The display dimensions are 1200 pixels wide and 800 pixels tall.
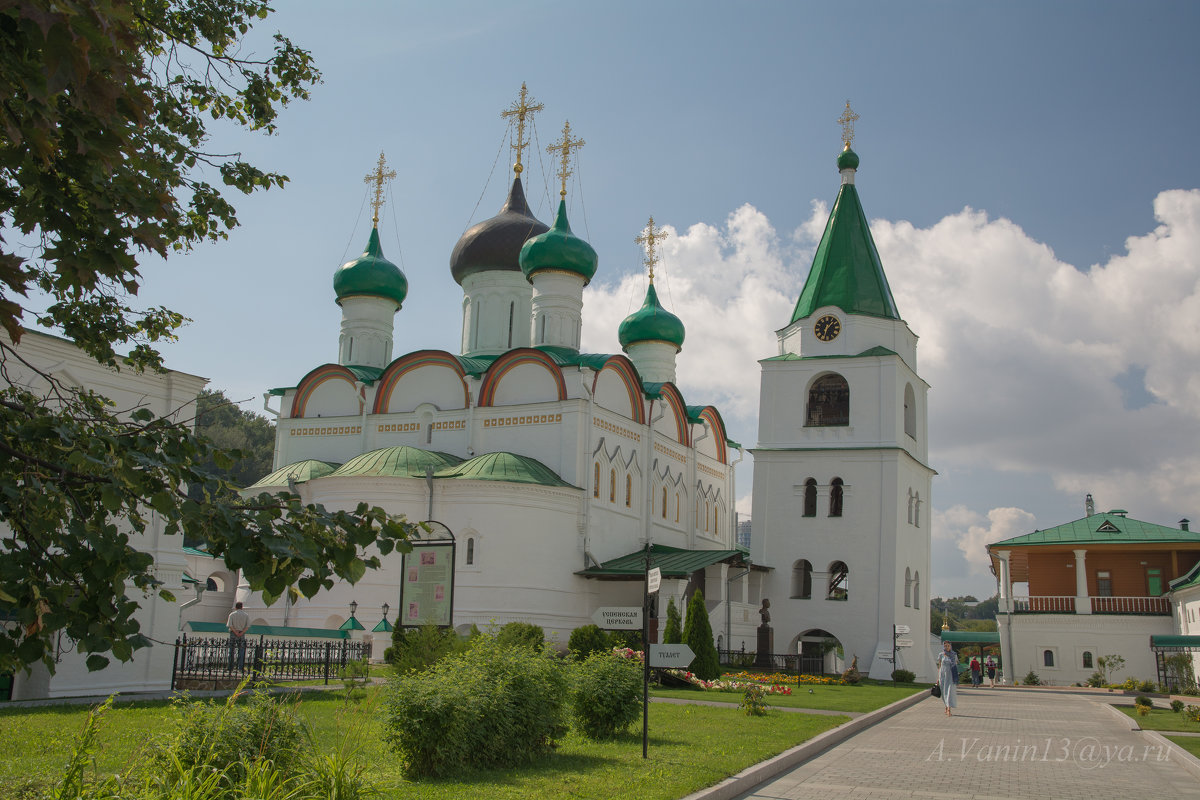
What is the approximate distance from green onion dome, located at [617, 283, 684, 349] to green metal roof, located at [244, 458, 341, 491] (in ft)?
36.5

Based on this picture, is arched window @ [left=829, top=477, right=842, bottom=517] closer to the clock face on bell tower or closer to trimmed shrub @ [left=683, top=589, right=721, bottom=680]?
the clock face on bell tower

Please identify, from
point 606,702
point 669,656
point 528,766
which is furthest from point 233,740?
point 606,702

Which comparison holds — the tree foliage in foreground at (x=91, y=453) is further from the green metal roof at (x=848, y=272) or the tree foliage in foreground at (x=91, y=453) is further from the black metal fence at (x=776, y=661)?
the green metal roof at (x=848, y=272)

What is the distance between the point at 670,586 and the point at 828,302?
9.53m

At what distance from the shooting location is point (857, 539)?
25.9 meters

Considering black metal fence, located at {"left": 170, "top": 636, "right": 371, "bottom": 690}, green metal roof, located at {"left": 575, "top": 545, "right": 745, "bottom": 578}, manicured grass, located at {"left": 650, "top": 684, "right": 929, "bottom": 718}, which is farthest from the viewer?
green metal roof, located at {"left": 575, "top": 545, "right": 745, "bottom": 578}

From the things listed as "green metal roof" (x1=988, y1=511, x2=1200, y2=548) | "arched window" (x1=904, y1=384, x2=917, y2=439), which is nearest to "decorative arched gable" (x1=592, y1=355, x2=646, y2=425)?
"arched window" (x1=904, y1=384, x2=917, y2=439)

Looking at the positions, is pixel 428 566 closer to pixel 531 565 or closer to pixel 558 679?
pixel 531 565

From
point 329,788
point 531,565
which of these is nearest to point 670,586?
point 531,565

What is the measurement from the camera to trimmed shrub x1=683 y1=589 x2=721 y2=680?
19.2 metres

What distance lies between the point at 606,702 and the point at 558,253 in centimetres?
1903

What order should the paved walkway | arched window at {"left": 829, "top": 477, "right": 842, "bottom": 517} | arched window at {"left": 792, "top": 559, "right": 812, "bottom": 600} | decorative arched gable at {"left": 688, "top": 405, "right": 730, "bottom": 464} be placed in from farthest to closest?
decorative arched gable at {"left": 688, "top": 405, "right": 730, "bottom": 464} < arched window at {"left": 829, "top": 477, "right": 842, "bottom": 517} < arched window at {"left": 792, "top": 559, "right": 812, "bottom": 600} < the paved walkway

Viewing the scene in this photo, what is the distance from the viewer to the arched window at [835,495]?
26.5 meters

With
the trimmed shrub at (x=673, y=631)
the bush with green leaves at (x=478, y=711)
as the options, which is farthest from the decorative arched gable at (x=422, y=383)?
the bush with green leaves at (x=478, y=711)
